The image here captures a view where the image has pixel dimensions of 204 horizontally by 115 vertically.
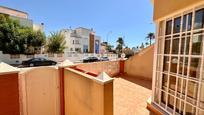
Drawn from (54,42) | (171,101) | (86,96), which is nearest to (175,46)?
(171,101)

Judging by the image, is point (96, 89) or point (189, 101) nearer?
point (189, 101)

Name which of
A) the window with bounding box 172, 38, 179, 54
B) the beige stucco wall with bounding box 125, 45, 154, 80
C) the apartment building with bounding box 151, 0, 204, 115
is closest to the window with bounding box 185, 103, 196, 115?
the apartment building with bounding box 151, 0, 204, 115

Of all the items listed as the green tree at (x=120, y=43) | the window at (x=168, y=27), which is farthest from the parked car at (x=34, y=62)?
the green tree at (x=120, y=43)

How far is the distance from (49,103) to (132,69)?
21.6 feet

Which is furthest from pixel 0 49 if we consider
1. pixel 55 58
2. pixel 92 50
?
pixel 92 50

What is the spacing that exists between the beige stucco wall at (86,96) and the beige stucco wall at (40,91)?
1.38 ft

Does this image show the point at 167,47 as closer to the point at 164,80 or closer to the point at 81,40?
the point at 164,80

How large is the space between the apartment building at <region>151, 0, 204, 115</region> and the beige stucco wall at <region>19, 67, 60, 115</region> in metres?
3.16

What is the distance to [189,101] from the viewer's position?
92.7 inches

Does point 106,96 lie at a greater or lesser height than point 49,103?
greater

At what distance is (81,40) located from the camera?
34.6 meters

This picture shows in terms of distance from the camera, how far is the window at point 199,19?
2.17m

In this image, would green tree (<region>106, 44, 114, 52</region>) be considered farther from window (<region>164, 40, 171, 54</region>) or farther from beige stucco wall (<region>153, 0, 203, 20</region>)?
window (<region>164, 40, 171, 54</region>)

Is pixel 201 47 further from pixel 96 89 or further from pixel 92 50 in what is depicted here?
pixel 92 50
